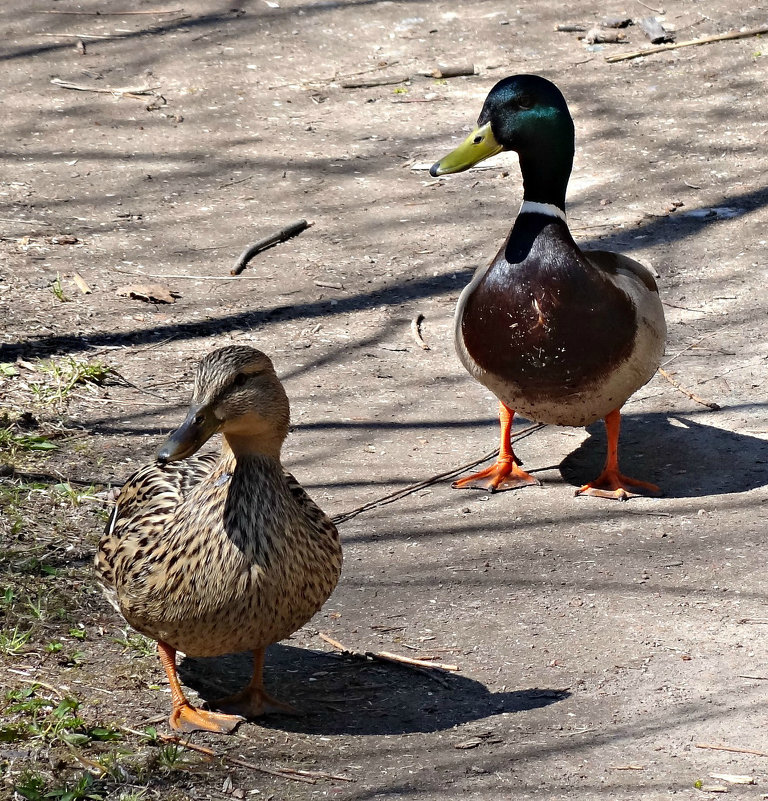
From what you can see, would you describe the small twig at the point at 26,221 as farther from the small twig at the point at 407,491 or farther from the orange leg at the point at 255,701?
the orange leg at the point at 255,701

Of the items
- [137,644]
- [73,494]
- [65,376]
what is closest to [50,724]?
[137,644]

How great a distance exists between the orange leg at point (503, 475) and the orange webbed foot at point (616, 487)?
26cm

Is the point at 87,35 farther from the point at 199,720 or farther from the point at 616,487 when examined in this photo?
the point at 199,720

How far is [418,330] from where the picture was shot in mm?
6801

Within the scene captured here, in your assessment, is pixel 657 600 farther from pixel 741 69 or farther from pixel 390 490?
pixel 741 69

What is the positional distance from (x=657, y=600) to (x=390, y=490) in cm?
135

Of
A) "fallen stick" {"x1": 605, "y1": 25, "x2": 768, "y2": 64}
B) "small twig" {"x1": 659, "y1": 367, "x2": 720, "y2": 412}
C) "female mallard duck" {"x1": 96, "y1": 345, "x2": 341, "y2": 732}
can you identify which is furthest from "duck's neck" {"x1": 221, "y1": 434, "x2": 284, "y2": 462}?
"fallen stick" {"x1": 605, "y1": 25, "x2": 768, "y2": 64}

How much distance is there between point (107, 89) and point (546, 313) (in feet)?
17.9

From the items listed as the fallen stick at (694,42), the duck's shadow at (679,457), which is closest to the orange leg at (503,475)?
the duck's shadow at (679,457)

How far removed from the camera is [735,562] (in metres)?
4.70

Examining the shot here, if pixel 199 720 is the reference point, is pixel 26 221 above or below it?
above

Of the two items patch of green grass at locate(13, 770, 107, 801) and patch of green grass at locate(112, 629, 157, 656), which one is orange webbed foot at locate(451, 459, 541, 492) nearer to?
patch of green grass at locate(112, 629, 157, 656)

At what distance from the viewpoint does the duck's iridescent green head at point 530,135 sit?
204 inches

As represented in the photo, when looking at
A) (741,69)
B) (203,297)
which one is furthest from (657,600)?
(741,69)
